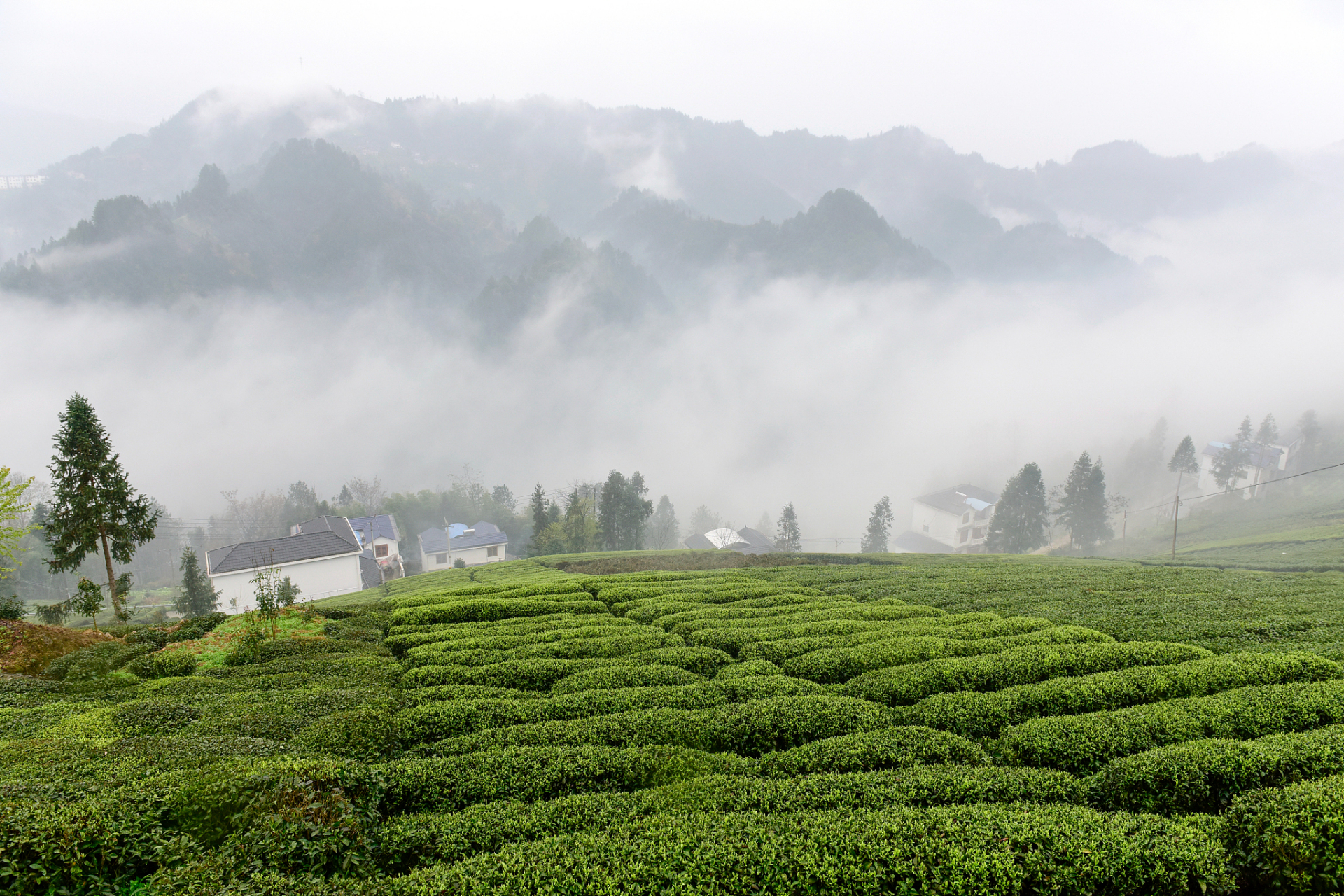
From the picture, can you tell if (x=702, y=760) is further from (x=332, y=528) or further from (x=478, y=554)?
(x=478, y=554)

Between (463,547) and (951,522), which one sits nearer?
(463,547)

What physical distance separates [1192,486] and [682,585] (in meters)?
138

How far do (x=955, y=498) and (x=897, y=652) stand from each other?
105645 mm

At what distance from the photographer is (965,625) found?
16.7 metres

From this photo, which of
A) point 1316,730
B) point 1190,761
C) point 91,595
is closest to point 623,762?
point 1190,761

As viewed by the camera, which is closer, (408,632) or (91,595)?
(408,632)

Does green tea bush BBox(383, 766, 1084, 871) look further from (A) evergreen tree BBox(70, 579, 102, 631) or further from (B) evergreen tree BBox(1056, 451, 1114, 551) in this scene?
(B) evergreen tree BBox(1056, 451, 1114, 551)

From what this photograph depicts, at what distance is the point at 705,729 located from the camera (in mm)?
10328

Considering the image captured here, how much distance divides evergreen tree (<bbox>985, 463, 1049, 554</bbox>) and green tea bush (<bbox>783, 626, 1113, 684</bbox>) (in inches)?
2879

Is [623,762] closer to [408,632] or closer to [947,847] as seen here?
[947,847]

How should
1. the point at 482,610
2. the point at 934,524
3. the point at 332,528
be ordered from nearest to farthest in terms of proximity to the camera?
the point at 482,610 < the point at 332,528 < the point at 934,524

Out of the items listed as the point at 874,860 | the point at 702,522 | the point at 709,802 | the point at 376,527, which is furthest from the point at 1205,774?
the point at 702,522

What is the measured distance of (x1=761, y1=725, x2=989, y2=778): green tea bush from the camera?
9023 millimetres

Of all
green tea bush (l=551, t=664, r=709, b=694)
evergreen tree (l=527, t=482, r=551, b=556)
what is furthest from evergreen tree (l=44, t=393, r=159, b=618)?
evergreen tree (l=527, t=482, r=551, b=556)
